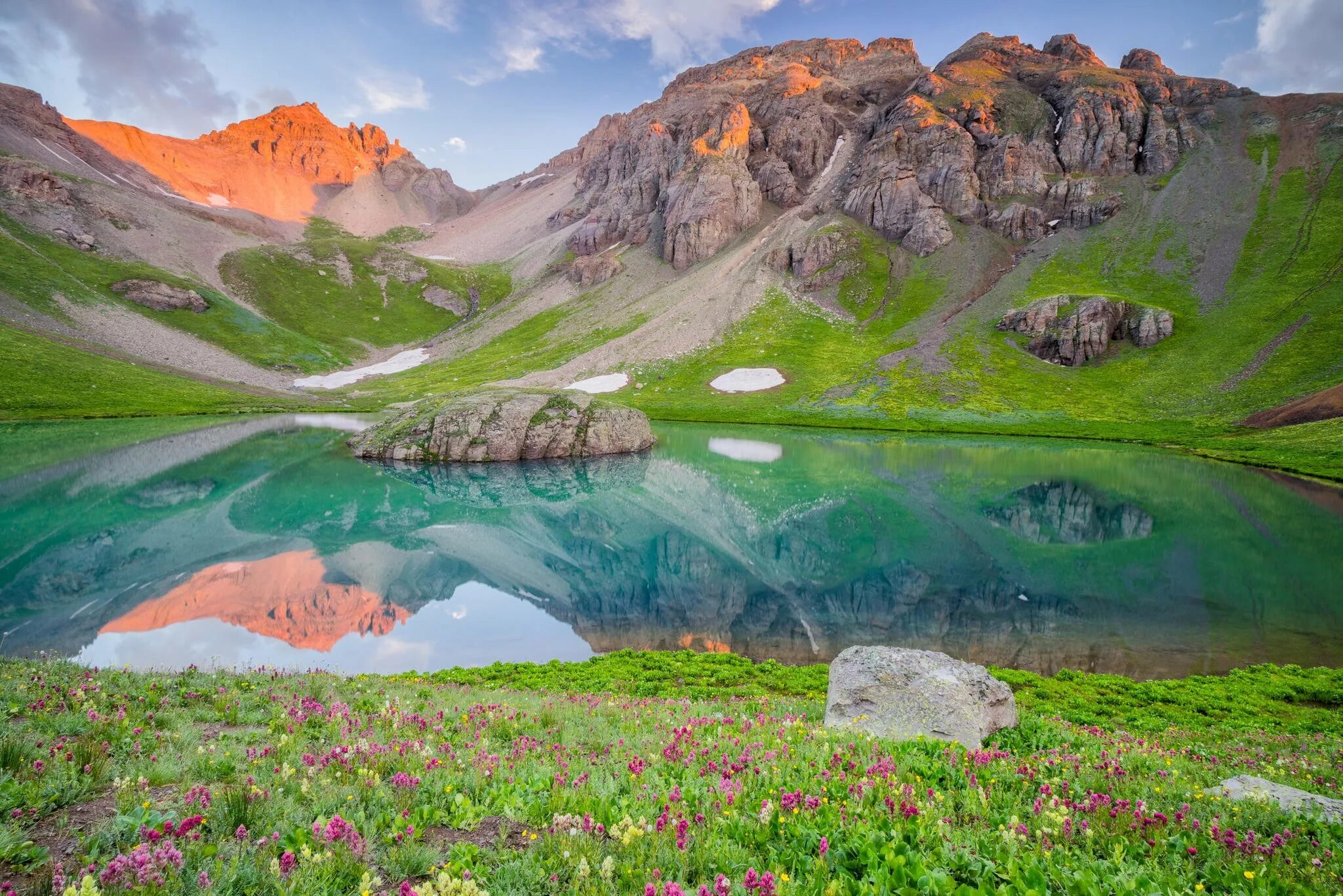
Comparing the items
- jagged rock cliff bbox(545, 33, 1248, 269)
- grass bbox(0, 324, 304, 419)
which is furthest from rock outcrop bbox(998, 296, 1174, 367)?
grass bbox(0, 324, 304, 419)

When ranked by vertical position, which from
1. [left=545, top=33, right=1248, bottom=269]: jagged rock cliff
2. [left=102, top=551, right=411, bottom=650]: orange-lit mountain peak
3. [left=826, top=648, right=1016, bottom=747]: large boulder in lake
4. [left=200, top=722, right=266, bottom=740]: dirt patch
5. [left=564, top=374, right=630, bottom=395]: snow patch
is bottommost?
[left=102, top=551, right=411, bottom=650]: orange-lit mountain peak

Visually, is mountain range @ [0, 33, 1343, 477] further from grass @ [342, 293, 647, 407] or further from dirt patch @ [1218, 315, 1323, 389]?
grass @ [342, 293, 647, 407]

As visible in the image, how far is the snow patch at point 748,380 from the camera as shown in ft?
→ 379

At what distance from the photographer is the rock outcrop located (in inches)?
4439

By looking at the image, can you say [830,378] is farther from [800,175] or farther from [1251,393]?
[800,175]

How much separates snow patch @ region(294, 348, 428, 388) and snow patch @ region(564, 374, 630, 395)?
5892 centimetres

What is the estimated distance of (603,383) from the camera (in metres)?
122

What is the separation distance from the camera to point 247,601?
22609 mm

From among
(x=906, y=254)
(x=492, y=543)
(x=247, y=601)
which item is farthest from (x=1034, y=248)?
(x=247, y=601)

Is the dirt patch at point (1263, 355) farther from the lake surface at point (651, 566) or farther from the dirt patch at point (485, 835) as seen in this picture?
the dirt patch at point (485, 835)

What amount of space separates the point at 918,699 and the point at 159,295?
7577 inches

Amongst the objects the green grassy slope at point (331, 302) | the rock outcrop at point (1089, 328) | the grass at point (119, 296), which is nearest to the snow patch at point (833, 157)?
the rock outcrop at point (1089, 328)

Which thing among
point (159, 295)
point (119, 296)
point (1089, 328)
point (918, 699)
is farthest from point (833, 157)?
point (918, 699)

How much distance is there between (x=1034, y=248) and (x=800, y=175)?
77.9 m
